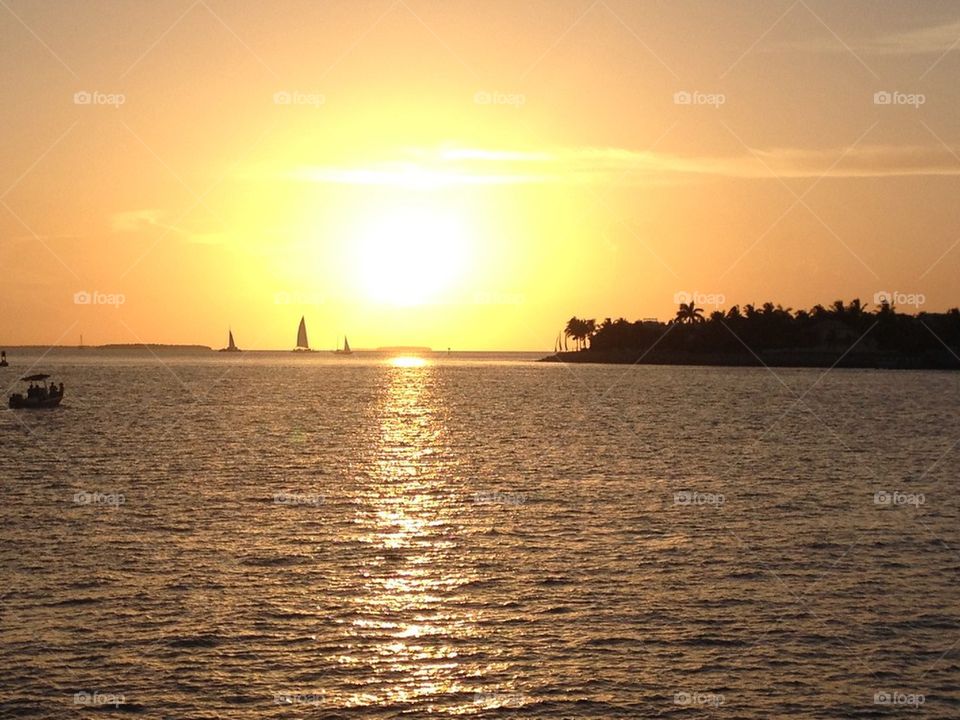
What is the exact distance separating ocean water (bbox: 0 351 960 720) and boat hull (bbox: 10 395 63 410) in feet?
163

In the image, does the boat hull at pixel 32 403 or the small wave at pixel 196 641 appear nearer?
the small wave at pixel 196 641

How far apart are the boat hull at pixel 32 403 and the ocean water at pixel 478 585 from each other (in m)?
49.6

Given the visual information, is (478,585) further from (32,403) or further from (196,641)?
(32,403)

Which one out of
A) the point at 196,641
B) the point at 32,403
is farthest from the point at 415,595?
the point at 32,403

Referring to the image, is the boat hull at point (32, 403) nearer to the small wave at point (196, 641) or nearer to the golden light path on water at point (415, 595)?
the golden light path on water at point (415, 595)

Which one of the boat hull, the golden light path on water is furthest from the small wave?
the boat hull

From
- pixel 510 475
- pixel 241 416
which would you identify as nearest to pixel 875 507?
pixel 510 475

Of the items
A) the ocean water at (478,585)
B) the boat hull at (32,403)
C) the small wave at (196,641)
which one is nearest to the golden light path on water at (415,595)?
the ocean water at (478,585)

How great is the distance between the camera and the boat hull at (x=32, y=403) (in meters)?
123

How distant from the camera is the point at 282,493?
58.8 meters

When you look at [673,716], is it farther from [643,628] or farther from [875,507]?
[875,507]

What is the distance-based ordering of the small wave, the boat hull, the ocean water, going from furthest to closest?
the boat hull
the small wave
the ocean water

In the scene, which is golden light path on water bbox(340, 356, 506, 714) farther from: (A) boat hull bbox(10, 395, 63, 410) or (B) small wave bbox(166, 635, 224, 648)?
(A) boat hull bbox(10, 395, 63, 410)

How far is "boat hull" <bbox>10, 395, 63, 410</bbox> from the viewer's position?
123 m
